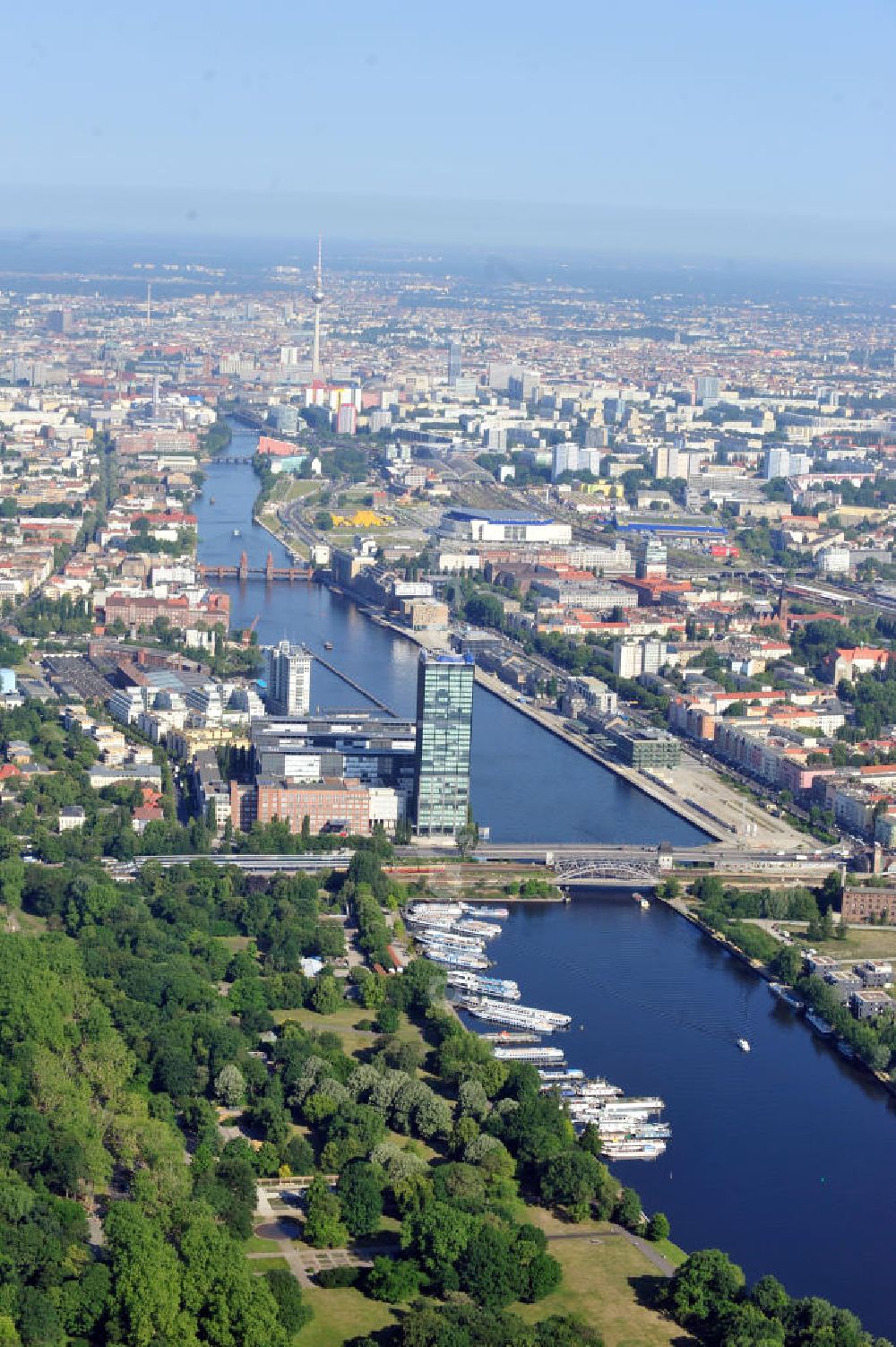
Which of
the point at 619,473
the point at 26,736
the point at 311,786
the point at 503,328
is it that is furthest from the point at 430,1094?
the point at 503,328

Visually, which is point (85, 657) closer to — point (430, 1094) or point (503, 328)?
point (430, 1094)

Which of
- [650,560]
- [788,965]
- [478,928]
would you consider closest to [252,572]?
[650,560]

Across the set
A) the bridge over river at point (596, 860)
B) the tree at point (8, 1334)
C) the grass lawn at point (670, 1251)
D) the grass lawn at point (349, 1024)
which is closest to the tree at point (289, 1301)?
the tree at point (8, 1334)

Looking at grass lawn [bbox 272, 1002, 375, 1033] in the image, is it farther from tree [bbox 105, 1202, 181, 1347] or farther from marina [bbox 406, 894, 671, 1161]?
tree [bbox 105, 1202, 181, 1347]

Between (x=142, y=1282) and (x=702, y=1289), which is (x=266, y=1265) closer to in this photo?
(x=142, y=1282)

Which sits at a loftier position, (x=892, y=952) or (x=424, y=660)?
(x=424, y=660)
